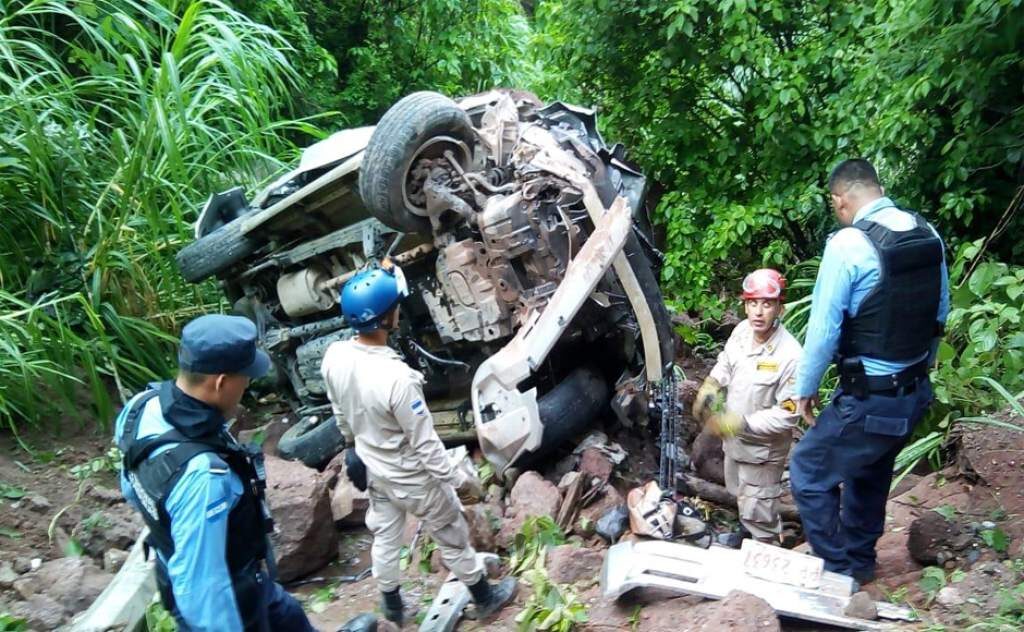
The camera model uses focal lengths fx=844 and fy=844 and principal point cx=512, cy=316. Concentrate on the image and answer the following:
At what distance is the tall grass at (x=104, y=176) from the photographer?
17.6ft

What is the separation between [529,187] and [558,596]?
232cm

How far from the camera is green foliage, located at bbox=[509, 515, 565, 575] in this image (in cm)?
407

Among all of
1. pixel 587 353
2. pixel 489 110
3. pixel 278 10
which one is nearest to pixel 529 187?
pixel 489 110

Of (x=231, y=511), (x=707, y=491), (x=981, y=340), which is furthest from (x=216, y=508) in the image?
(x=981, y=340)

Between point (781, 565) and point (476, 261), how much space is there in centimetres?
230

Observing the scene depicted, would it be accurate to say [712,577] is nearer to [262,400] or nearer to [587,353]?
[587,353]

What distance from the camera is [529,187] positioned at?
476 centimetres

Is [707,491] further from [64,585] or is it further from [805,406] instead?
[64,585]

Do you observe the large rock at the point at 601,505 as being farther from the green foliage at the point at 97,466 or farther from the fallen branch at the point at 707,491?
the green foliage at the point at 97,466

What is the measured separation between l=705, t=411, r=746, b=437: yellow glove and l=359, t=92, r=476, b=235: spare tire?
1.97 meters

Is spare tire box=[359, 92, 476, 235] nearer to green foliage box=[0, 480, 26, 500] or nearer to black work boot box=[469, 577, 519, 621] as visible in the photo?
black work boot box=[469, 577, 519, 621]

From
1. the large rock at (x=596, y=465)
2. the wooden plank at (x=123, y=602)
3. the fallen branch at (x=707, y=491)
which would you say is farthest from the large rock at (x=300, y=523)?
the fallen branch at (x=707, y=491)

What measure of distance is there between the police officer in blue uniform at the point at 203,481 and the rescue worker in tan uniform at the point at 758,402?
2355 mm

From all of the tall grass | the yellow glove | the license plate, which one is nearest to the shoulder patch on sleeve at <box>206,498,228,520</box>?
the license plate
